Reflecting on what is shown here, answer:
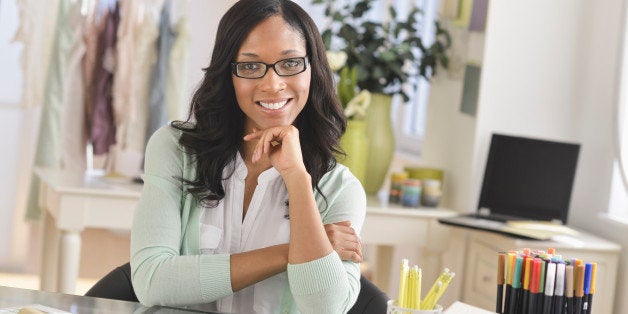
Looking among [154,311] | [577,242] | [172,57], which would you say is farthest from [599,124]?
[154,311]

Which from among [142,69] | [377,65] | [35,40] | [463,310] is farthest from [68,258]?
[463,310]

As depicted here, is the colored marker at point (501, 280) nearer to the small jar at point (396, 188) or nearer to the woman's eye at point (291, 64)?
the woman's eye at point (291, 64)

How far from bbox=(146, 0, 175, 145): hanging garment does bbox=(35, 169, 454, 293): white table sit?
432 mm

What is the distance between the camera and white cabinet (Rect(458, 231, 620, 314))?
324cm

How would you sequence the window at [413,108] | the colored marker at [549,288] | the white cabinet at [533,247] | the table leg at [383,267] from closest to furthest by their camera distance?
the colored marker at [549,288] < the white cabinet at [533,247] < the table leg at [383,267] < the window at [413,108]

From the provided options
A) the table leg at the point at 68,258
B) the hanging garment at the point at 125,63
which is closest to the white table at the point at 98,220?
the table leg at the point at 68,258

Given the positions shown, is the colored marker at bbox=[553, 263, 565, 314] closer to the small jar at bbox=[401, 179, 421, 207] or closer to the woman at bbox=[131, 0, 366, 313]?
the woman at bbox=[131, 0, 366, 313]

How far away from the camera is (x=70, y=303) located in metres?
1.75

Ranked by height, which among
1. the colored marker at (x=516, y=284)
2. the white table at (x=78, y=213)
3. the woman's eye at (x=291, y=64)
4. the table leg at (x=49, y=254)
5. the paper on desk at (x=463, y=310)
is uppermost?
the woman's eye at (x=291, y=64)

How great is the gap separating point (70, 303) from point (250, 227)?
18.2 inches

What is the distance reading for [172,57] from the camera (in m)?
4.28

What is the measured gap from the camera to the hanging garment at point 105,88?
167 inches

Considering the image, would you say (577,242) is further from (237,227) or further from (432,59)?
(237,227)

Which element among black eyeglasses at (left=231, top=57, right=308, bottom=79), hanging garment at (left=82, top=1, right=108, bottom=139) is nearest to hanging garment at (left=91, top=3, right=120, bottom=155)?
hanging garment at (left=82, top=1, right=108, bottom=139)
